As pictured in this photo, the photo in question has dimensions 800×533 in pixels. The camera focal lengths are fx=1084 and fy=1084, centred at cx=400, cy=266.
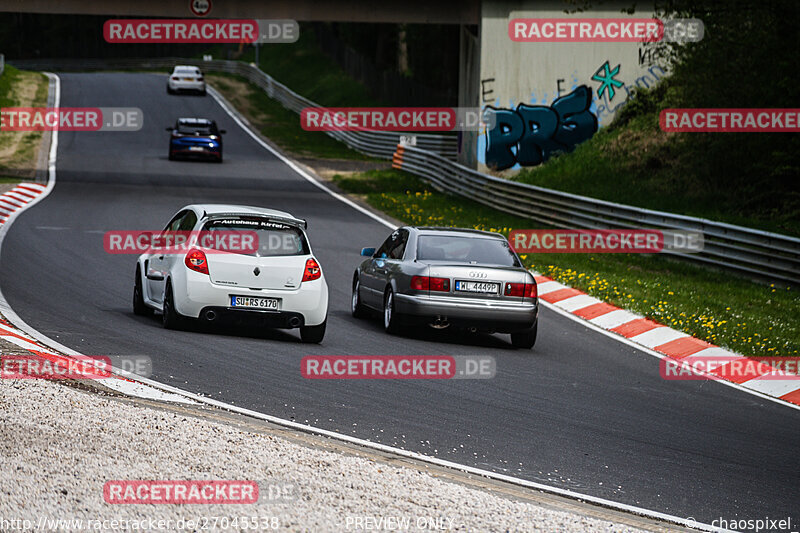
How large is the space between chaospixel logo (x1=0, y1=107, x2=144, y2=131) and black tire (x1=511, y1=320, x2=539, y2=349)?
34.1 metres

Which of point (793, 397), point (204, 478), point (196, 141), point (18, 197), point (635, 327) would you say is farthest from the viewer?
point (196, 141)

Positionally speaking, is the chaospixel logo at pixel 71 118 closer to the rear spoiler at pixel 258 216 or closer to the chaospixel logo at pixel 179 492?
the rear spoiler at pixel 258 216

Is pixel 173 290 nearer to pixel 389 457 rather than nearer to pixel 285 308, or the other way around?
pixel 285 308

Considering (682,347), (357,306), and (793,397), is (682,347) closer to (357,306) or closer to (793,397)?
(793,397)

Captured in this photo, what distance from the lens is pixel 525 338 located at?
13.4 metres

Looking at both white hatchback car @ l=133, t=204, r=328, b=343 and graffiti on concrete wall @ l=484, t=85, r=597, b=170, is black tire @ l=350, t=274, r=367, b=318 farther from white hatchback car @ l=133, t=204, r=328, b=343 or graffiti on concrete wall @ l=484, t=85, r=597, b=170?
graffiti on concrete wall @ l=484, t=85, r=597, b=170

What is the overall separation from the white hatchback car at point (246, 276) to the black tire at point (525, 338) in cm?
252

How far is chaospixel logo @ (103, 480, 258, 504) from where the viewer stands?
231 inches

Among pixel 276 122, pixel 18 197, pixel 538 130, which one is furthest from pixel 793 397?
pixel 276 122

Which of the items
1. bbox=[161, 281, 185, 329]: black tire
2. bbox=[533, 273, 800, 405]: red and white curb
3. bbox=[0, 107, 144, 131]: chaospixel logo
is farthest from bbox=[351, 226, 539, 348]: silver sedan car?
bbox=[0, 107, 144, 131]: chaospixel logo

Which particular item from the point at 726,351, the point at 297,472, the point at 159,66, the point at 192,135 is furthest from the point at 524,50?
the point at 159,66

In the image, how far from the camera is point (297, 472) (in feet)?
21.5

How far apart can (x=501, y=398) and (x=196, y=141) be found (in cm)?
3009

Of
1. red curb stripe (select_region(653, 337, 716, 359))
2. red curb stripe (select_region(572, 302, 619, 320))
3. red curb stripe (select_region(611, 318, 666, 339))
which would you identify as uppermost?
red curb stripe (select_region(572, 302, 619, 320))
